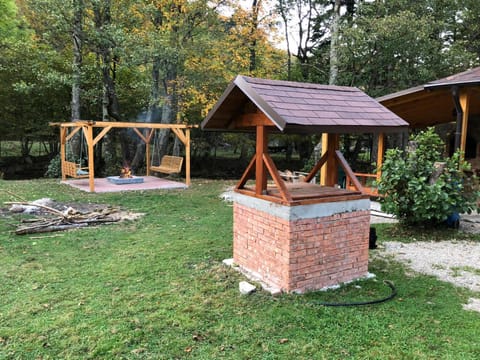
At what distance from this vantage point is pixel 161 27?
511 inches

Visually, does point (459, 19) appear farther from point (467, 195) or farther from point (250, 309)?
point (250, 309)

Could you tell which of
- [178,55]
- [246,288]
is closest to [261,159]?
[246,288]

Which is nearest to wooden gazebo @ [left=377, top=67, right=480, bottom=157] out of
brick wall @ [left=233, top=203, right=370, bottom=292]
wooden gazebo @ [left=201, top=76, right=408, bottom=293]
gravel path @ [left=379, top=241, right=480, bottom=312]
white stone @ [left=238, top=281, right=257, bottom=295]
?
gravel path @ [left=379, top=241, right=480, bottom=312]

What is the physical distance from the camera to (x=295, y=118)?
3.38 meters

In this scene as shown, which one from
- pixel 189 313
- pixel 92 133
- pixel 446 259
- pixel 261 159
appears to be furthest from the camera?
pixel 92 133

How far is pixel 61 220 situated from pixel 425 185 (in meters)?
6.22

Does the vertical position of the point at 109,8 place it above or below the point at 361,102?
above

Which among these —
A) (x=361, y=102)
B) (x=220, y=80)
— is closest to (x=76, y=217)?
(x=361, y=102)

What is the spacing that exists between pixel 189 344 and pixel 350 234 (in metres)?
2.12

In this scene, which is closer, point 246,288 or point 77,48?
point 246,288

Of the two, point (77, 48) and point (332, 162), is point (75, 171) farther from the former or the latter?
point (332, 162)

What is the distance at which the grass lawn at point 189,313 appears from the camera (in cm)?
277

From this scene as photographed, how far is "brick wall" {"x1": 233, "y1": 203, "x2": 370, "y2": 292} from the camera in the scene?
12.2ft

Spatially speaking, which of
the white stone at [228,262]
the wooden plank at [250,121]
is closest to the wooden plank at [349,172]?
the wooden plank at [250,121]
